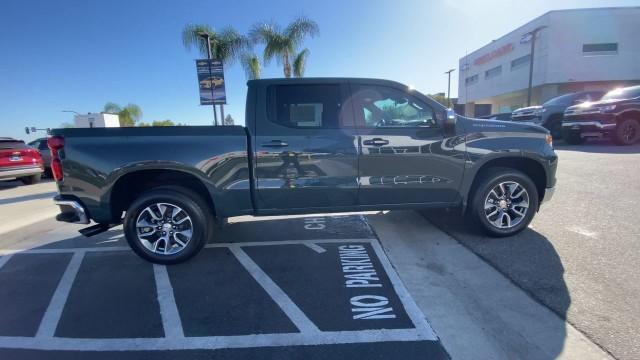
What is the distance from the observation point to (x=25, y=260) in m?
3.88

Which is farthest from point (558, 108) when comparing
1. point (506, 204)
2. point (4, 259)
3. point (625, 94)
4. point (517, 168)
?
point (4, 259)

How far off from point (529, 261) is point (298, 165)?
2561 mm

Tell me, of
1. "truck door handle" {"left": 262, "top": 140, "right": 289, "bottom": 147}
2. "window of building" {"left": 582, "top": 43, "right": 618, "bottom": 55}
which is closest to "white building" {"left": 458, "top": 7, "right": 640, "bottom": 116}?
"window of building" {"left": 582, "top": 43, "right": 618, "bottom": 55}

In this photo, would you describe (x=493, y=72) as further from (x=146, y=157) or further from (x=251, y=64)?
(x=146, y=157)

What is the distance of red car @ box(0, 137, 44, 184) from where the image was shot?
9.13 meters

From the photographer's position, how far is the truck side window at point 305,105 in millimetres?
3562

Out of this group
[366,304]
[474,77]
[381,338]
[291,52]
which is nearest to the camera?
[381,338]

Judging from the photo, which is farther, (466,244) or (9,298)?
(466,244)

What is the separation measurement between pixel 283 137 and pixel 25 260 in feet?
11.4

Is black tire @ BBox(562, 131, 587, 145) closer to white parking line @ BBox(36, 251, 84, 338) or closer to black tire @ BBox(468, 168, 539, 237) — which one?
black tire @ BBox(468, 168, 539, 237)

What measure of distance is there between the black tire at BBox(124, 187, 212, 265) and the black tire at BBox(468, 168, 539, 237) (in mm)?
3142

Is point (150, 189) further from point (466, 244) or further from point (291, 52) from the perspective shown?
point (291, 52)

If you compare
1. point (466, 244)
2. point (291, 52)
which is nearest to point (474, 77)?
point (291, 52)

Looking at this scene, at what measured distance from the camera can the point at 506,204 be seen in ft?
12.9
